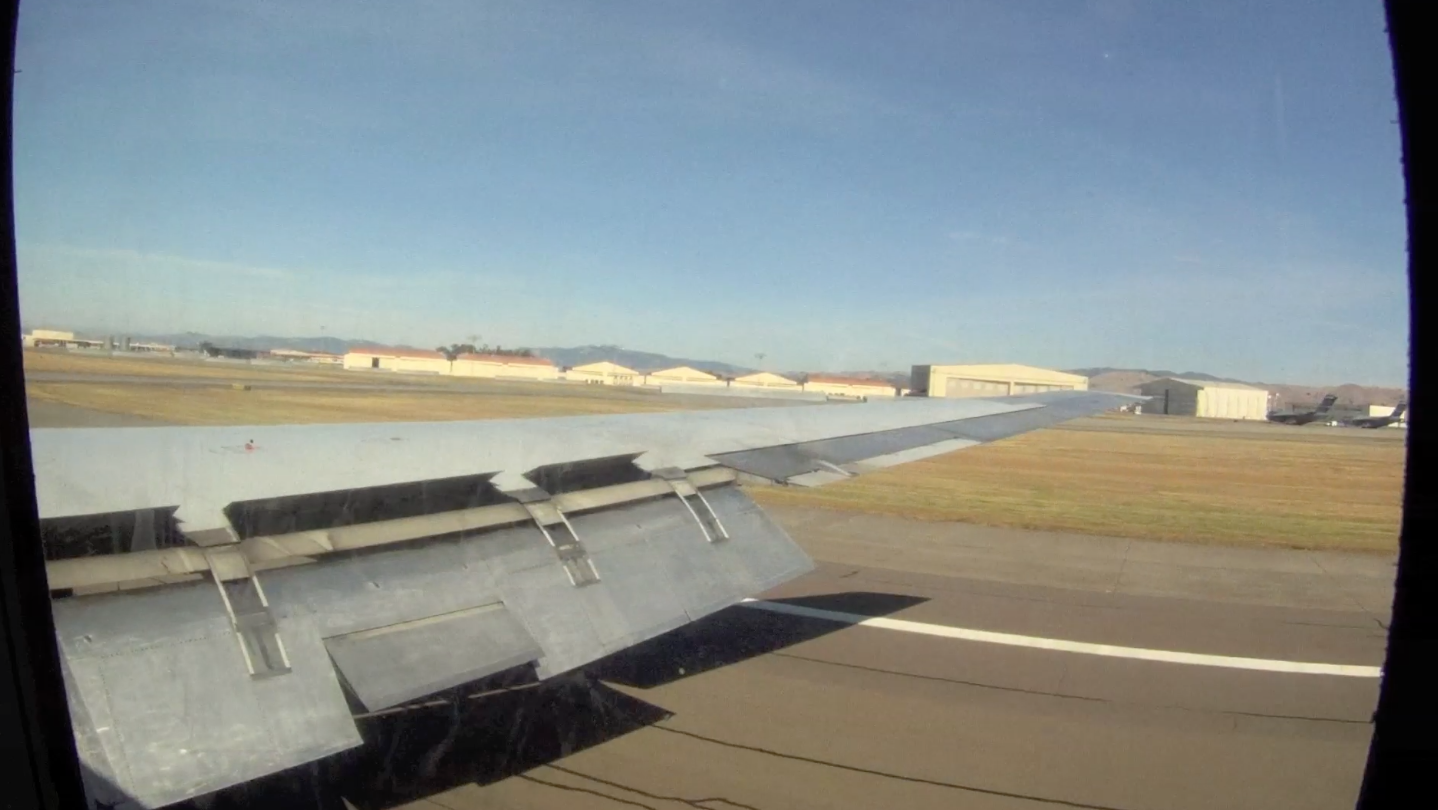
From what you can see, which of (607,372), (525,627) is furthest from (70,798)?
(607,372)

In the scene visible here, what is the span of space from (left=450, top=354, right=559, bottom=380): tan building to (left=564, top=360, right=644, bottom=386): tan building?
393 mm

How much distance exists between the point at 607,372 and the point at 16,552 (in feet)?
36.6

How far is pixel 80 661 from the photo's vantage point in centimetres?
199

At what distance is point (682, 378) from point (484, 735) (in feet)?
34.6

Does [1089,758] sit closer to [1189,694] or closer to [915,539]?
[1189,694]

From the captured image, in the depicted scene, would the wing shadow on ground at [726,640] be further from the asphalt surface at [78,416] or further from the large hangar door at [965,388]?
the large hangar door at [965,388]

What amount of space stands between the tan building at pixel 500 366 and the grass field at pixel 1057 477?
0.53 metres

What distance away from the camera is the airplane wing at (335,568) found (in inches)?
80.4

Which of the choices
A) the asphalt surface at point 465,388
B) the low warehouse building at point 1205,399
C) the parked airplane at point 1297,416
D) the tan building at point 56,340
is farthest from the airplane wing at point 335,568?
the parked airplane at point 1297,416

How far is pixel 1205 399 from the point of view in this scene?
11.8 m

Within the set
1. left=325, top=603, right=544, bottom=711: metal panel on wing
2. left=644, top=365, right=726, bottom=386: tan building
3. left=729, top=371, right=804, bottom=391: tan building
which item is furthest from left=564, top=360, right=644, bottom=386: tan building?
left=325, top=603, right=544, bottom=711: metal panel on wing

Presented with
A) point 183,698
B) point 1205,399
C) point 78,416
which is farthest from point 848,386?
point 183,698

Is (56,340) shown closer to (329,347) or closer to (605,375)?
(329,347)

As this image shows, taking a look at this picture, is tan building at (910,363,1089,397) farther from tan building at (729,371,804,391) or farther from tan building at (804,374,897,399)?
tan building at (729,371,804,391)
